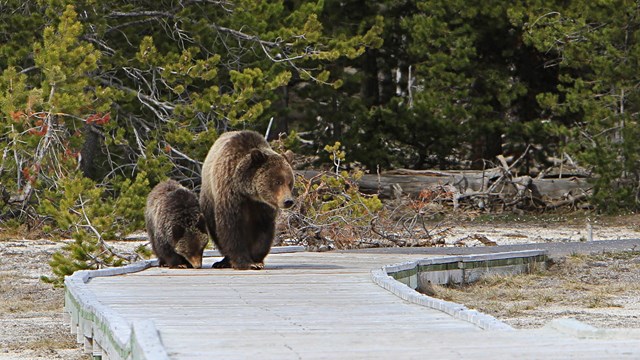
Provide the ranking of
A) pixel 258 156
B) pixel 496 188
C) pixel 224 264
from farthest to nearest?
pixel 496 188 < pixel 224 264 < pixel 258 156

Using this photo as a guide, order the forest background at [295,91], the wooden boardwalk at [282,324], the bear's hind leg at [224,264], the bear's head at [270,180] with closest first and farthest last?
the wooden boardwalk at [282,324] < the bear's head at [270,180] < the bear's hind leg at [224,264] < the forest background at [295,91]

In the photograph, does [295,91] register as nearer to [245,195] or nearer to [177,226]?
[177,226]

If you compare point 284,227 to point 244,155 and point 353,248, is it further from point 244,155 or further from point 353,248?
point 244,155

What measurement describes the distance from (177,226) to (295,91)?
599 inches

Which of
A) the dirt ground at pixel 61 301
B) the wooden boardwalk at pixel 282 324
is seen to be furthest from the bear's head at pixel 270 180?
the dirt ground at pixel 61 301

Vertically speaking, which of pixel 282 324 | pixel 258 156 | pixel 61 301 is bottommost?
pixel 61 301

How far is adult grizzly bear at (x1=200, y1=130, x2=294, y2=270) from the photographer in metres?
11.2

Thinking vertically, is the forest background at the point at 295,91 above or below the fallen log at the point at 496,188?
above

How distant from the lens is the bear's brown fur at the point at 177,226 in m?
11.6

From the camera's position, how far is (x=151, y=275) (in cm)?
1123

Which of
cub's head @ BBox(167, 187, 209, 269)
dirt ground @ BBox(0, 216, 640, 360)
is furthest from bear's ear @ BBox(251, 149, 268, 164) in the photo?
dirt ground @ BBox(0, 216, 640, 360)

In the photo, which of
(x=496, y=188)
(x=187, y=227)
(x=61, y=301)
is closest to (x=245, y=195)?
(x=187, y=227)

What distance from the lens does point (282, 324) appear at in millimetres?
7602

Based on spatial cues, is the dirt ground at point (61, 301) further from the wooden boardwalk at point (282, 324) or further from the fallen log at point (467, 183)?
the fallen log at point (467, 183)
